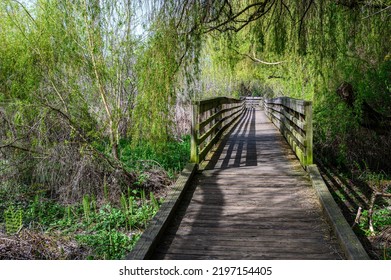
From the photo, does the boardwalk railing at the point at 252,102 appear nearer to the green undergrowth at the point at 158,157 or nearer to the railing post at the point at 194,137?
the green undergrowth at the point at 158,157

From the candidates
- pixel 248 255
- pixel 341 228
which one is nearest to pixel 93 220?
pixel 248 255

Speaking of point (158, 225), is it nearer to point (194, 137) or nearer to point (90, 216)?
point (90, 216)

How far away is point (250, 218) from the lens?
4.56 m

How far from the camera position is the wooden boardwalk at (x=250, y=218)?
3725 millimetres

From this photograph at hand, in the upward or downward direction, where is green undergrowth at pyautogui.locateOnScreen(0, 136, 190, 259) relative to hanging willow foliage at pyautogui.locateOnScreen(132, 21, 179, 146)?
downward

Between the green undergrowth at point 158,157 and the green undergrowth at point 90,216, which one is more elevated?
the green undergrowth at point 158,157

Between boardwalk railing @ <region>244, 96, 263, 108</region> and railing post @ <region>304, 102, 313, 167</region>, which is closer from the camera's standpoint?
railing post @ <region>304, 102, 313, 167</region>

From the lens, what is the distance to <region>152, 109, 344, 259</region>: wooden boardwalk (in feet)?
12.2

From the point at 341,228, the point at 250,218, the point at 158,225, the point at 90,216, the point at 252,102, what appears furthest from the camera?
the point at 252,102

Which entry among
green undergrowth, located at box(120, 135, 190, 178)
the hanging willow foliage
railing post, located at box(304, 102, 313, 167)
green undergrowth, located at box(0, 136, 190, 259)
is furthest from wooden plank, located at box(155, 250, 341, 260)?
railing post, located at box(304, 102, 313, 167)

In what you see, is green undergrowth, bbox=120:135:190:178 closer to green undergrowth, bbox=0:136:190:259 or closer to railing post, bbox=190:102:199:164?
green undergrowth, bbox=0:136:190:259

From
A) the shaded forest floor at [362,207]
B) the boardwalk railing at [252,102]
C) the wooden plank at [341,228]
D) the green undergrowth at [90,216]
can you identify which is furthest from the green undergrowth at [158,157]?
the boardwalk railing at [252,102]
